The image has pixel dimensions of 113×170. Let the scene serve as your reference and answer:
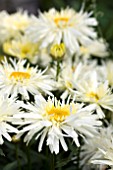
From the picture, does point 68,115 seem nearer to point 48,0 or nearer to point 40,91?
point 40,91

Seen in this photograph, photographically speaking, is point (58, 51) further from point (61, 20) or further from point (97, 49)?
point (97, 49)

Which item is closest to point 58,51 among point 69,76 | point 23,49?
point 69,76

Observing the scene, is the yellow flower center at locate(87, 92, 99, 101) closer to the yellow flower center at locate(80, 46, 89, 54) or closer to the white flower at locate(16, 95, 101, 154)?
the white flower at locate(16, 95, 101, 154)

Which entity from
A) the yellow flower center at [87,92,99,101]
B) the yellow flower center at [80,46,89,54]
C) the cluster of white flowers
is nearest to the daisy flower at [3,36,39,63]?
the cluster of white flowers

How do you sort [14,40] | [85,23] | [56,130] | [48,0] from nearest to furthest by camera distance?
[56,130] < [85,23] < [14,40] < [48,0]

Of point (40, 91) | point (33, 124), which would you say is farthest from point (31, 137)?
point (40, 91)

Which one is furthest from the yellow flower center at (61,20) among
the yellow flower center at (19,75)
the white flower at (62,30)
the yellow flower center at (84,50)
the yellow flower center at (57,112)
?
the yellow flower center at (57,112)
